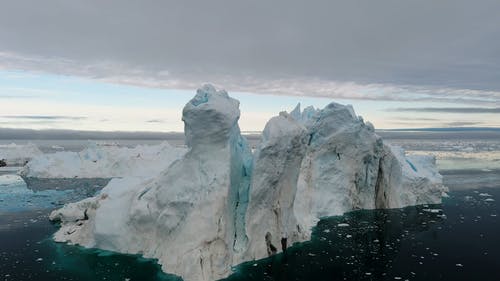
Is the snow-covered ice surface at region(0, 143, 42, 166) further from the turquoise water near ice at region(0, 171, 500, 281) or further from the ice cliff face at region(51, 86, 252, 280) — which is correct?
the ice cliff face at region(51, 86, 252, 280)

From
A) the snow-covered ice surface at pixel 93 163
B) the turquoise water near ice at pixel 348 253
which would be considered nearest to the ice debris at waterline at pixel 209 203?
the turquoise water near ice at pixel 348 253

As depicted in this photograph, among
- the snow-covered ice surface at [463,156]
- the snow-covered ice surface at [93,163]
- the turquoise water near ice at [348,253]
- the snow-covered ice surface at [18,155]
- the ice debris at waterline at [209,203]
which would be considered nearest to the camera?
the turquoise water near ice at [348,253]

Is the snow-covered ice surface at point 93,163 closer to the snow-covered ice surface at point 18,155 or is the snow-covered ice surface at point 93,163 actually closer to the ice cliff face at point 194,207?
the snow-covered ice surface at point 18,155

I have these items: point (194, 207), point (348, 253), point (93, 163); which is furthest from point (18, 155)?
point (348, 253)

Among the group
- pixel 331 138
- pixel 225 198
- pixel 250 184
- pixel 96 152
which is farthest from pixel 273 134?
pixel 96 152

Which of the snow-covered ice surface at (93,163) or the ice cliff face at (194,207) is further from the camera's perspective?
the snow-covered ice surface at (93,163)

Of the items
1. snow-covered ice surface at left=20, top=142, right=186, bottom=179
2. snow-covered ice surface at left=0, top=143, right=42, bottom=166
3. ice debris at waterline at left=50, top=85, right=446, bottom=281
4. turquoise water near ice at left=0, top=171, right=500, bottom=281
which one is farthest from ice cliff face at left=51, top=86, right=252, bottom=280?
snow-covered ice surface at left=0, top=143, right=42, bottom=166

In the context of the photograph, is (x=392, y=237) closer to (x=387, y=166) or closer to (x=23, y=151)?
(x=387, y=166)
